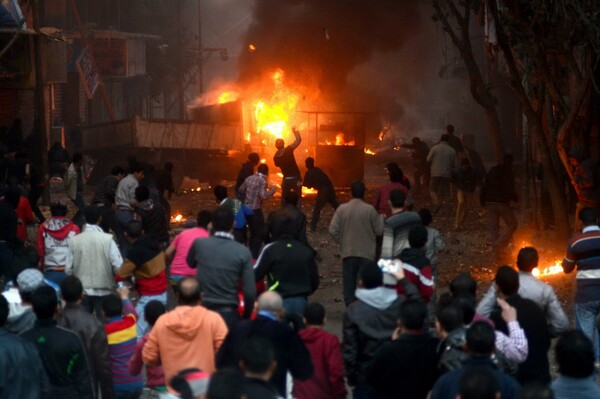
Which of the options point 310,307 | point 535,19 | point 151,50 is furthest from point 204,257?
point 151,50

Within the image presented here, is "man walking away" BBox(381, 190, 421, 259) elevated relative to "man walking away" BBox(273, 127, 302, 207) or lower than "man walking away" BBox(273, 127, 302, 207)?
lower

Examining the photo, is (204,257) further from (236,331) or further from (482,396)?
(482,396)

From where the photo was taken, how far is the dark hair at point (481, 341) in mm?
5633

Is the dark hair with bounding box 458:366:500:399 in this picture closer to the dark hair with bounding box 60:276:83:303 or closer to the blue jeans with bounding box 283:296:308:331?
the dark hair with bounding box 60:276:83:303

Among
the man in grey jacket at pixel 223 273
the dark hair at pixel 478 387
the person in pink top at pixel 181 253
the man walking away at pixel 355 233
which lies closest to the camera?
the dark hair at pixel 478 387

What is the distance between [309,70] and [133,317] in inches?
1207

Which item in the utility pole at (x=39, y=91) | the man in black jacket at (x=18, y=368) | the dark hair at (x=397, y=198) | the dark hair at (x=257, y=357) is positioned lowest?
the man in black jacket at (x=18, y=368)

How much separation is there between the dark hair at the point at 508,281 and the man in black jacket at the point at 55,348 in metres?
2.68

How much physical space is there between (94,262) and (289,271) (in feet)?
6.26

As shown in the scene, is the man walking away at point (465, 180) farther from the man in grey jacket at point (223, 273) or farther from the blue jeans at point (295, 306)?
the man in grey jacket at point (223, 273)

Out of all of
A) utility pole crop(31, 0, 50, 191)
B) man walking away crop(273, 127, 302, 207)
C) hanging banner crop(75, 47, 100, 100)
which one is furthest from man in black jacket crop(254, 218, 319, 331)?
hanging banner crop(75, 47, 100, 100)

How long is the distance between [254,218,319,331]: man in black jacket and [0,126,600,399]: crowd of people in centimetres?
1

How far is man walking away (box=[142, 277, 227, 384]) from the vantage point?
6.68m

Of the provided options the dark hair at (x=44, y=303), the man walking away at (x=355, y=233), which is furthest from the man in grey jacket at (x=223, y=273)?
the man walking away at (x=355, y=233)
